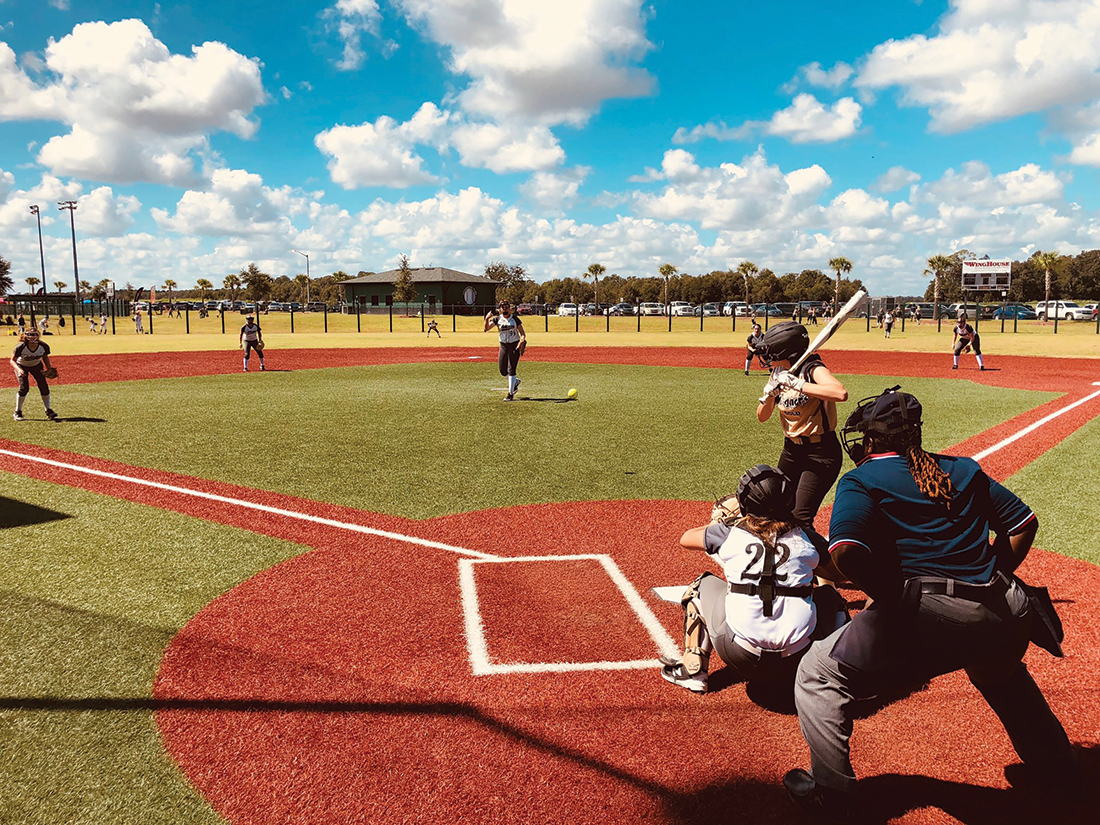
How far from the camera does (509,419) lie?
1463 cm

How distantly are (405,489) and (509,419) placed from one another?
5.63 meters

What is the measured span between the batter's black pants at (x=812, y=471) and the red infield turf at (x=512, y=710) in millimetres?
806

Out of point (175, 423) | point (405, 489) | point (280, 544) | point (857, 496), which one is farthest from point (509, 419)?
point (857, 496)

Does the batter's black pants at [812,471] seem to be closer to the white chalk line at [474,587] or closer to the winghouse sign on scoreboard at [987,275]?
the white chalk line at [474,587]

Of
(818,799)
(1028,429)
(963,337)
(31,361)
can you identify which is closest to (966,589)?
(818,799)

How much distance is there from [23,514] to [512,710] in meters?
6.84

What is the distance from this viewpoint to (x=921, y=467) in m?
3.05

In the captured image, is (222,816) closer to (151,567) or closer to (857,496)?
(857,496)

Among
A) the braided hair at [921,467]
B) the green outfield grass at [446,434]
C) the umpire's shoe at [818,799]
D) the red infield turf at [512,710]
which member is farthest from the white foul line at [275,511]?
the braided hair at [921,467]

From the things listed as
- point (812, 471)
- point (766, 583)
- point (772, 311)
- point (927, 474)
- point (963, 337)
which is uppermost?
point (772, 311)

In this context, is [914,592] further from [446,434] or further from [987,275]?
[987,275]

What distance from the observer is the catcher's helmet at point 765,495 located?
3.79 metres

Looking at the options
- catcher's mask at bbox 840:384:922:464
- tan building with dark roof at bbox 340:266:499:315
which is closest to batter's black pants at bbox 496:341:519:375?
catcher's mask at bbox 840:384:922:464

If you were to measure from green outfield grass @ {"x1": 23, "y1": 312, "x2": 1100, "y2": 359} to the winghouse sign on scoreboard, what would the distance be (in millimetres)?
23271
